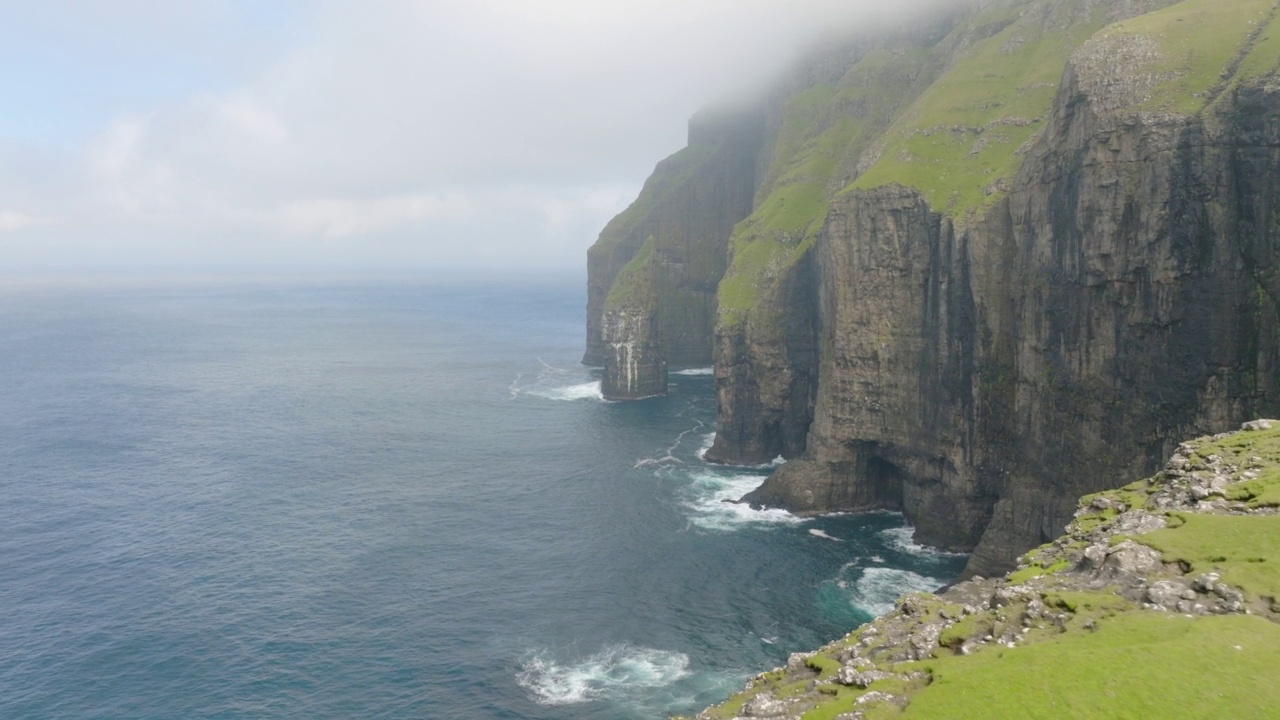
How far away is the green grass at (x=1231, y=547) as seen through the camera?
30.5m

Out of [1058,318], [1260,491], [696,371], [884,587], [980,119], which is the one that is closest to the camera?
[1260,491]

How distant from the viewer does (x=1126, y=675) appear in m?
25.5

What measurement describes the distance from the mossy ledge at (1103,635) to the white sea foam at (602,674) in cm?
2499

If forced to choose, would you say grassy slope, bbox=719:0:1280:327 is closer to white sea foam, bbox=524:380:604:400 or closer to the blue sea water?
the blue sea water

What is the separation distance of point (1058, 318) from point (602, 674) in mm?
48560

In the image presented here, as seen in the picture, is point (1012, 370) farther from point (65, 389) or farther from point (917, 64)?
point (65, 389)

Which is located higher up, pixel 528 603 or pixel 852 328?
pixel 852 328

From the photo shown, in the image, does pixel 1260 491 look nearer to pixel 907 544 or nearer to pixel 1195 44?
pixel 1195 44

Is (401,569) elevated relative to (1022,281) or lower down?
lower down

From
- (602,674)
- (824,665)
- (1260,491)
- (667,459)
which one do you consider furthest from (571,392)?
(1260,491)

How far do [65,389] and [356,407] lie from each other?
6407 cm

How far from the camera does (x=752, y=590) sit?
Result: 74.6 meters

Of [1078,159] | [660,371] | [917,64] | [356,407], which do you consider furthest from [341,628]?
[917,64]

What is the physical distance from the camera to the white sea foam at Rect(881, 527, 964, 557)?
83.4 meters
